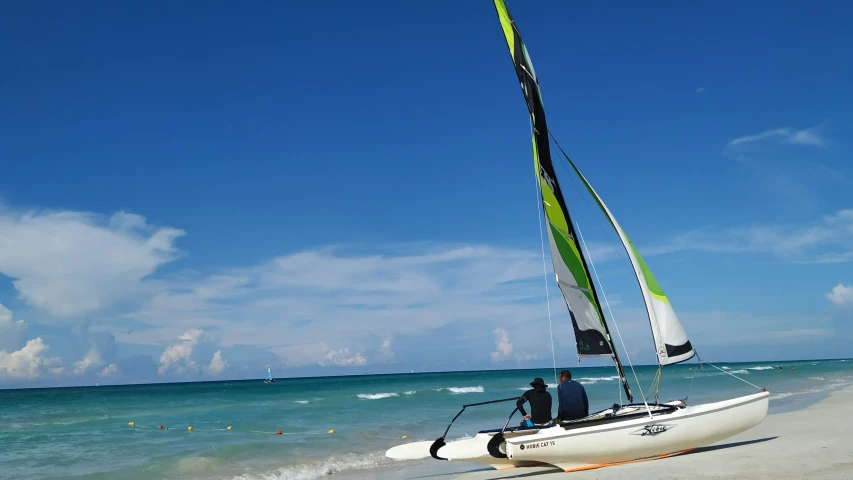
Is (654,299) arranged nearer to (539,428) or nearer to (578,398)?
(578,398)

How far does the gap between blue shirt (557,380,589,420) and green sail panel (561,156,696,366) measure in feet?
5.01

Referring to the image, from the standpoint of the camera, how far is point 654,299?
10.9 metres

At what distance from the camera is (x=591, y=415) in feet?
34.4

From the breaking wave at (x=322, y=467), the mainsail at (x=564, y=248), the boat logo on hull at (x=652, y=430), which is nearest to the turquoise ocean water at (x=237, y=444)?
the breaking wave at (x=322, y=467)

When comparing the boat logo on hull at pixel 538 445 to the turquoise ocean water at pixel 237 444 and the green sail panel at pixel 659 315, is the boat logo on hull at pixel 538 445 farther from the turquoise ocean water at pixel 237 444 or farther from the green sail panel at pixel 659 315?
the turquoise ocean water at pixel 237 444

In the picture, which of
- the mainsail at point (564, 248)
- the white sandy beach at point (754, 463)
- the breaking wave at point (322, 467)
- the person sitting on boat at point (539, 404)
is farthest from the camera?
the breaking wave at point (322, 467)

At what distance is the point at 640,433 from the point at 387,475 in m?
5.35

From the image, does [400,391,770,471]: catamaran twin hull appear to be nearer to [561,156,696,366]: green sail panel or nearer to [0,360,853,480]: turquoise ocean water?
[561,156,696,366]: green sail panel

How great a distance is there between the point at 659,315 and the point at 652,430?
2.02 metres

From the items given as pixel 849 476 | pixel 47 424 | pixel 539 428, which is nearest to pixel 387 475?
pixel 539 428

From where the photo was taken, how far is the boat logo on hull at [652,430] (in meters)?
9.89

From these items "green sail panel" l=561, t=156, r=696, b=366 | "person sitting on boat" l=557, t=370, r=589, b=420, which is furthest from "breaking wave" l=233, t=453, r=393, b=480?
"green sail panel" l=561, t=156, r=696, b=366

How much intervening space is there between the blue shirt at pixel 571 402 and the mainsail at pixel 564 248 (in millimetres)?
1096

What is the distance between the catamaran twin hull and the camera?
9891 millimetres
